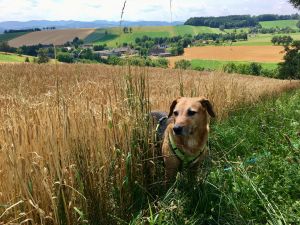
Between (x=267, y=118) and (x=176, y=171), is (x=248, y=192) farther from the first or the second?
(x=267, y=118)

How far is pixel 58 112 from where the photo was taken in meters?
3.76

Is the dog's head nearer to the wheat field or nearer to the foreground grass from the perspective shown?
the wheat field

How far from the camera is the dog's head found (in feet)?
15.2

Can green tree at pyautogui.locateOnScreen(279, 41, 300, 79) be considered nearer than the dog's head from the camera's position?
No

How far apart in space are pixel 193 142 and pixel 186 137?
151 mm

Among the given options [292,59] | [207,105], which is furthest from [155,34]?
[292,59]

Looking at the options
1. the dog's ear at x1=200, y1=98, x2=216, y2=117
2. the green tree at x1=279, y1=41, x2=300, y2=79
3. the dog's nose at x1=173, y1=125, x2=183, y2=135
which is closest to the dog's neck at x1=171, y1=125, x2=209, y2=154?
the dog's nose at x1=173, y1=125, x2=183, y2=135

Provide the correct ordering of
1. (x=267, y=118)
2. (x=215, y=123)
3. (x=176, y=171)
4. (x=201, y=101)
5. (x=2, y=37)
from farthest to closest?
(x=2, y=37)
(x=215, y=123)
(x=267, y=118)
(x=201, y=101)
(x=176, y=171)

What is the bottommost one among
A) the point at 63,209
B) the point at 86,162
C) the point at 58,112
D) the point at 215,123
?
the point at 215,123

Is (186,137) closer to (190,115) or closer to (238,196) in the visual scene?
(190,115)

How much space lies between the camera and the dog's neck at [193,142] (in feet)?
15.8

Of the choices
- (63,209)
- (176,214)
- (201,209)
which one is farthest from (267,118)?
(63,209)

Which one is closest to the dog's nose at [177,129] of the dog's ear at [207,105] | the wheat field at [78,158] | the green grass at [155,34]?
the wheat field at [78,158]

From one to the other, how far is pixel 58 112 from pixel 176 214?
161 cm
